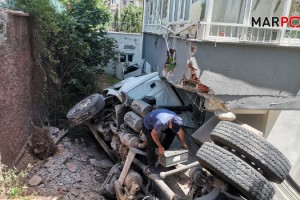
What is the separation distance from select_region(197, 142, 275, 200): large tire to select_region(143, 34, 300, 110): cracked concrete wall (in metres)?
1.67

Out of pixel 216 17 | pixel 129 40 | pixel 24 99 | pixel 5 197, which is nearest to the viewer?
pixel 5 197

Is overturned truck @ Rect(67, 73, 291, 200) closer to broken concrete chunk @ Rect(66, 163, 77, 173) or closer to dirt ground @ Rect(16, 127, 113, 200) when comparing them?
dirt ground @ Rect(16, 127, 113, 200)

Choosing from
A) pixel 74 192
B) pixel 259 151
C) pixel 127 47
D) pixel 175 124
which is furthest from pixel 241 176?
pixel 127 47

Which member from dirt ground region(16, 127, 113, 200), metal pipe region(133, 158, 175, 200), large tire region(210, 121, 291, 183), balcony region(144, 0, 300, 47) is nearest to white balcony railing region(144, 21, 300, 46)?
balcony region(144, 0, 300, 47)

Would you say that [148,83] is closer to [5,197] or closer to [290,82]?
[290,82]

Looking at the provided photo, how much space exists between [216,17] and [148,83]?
331cm

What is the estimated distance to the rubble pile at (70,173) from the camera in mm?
5911

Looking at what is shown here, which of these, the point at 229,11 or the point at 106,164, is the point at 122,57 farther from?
the point at 229,11

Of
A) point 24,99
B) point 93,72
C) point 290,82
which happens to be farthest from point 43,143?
point 290,82

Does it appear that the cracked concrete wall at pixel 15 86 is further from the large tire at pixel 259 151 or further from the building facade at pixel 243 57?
the large tire at pixel 259 151

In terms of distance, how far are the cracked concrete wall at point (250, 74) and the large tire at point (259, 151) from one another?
4.48 feet

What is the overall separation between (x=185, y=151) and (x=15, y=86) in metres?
3.91

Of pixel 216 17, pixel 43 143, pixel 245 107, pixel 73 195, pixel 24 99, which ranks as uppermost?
pixel 216 17

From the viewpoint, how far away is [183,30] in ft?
18.6
